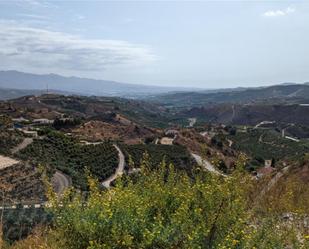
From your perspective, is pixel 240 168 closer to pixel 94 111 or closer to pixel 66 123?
pixel 66 123

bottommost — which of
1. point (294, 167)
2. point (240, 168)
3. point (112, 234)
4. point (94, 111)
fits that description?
point (94, 111)

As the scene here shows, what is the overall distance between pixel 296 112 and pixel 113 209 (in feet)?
540

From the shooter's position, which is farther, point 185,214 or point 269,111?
point 269,111

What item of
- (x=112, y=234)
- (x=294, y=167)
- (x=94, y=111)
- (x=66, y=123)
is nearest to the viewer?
A: (x=112, y=234)

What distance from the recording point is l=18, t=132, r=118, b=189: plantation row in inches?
2149

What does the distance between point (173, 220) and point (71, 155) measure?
55798mm

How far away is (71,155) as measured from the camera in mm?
60688

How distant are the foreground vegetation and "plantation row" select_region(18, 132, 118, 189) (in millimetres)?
43863

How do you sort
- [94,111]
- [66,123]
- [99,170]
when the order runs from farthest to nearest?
[94,111] < [66,123] < [99,170]

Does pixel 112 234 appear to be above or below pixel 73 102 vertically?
above

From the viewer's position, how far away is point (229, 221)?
6.46 m

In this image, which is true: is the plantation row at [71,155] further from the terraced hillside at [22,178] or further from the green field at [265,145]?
the green field at [265,145]

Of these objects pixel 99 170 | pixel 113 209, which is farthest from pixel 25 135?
pixel 113 209

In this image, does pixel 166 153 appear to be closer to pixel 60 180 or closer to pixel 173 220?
pixel 60 180
